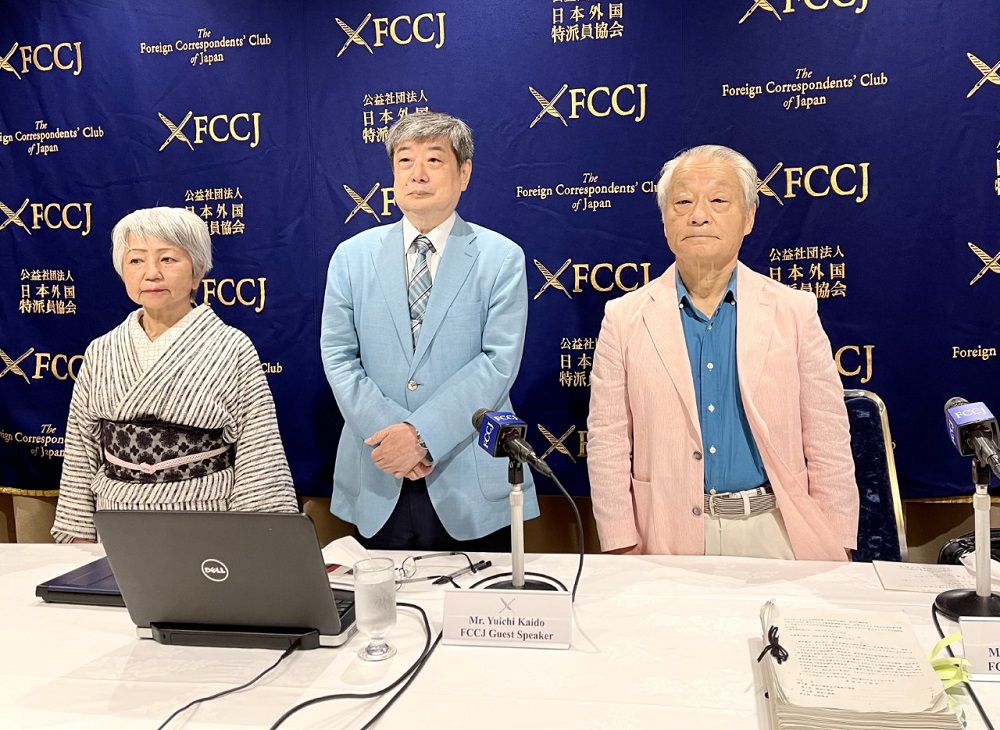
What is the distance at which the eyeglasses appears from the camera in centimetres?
169

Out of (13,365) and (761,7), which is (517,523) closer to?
(761,7)

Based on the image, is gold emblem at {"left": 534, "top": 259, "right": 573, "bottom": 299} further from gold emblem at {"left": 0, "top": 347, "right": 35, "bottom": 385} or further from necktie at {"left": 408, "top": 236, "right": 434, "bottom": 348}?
gold emblem at {"left": 0, "top": 347, "right": 35, "bottom": 385}

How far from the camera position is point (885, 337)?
8.80 ft

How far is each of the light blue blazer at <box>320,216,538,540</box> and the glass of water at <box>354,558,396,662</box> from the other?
949mm

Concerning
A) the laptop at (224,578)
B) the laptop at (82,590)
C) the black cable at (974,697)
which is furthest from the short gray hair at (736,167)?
the laptop at (82,590)

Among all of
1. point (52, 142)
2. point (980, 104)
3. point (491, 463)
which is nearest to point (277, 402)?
point (491, 463)

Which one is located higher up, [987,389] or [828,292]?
[828,292]

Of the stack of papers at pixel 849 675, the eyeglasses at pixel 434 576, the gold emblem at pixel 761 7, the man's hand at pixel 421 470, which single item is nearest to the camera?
the stack of papers at pixel 849 675

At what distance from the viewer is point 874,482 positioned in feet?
7.70

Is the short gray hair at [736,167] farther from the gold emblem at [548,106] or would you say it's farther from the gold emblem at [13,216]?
the gold emblem at [13,216]

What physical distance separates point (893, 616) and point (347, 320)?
5.23 ft

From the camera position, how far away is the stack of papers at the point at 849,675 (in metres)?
1.07

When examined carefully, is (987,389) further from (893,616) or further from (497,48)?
(497,48)

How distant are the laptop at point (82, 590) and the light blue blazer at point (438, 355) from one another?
82 centimetres
